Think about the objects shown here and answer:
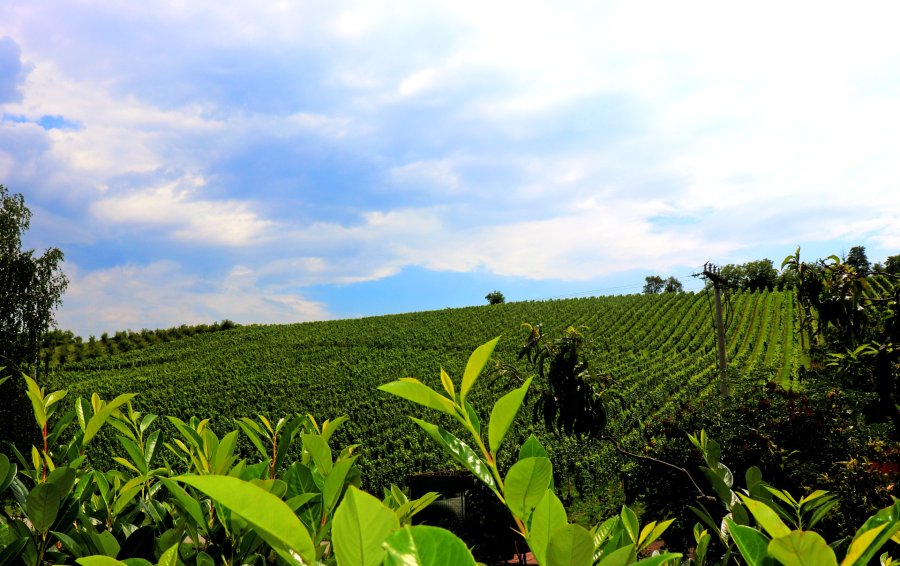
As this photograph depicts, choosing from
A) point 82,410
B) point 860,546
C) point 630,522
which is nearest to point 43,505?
point 82,410

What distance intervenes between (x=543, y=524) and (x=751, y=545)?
25 cm

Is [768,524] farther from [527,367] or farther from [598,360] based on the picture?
[598,360]

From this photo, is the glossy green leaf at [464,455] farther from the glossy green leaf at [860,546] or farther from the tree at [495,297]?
the tree at [495,297]

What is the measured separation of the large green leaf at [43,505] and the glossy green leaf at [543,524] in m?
0.87

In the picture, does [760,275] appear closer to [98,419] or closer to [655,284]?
[655,284]

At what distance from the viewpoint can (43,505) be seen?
988 mm

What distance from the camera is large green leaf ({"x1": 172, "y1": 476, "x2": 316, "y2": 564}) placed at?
0.44m

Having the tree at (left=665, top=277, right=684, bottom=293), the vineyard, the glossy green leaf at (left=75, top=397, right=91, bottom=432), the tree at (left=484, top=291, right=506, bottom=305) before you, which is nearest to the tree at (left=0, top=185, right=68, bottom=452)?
the vineyard

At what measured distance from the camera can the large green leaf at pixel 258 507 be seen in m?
0.44

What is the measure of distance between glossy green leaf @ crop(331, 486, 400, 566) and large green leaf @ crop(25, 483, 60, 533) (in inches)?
32.2

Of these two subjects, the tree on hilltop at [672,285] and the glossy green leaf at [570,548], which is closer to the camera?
the glossy green leaf at [570,548]

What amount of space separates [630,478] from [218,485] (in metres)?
6.65

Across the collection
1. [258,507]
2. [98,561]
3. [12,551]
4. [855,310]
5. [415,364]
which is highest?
[855,310]

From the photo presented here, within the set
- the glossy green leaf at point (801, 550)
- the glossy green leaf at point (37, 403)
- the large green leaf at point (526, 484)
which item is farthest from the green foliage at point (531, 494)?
the glossy green leaf at point (37, 403)
